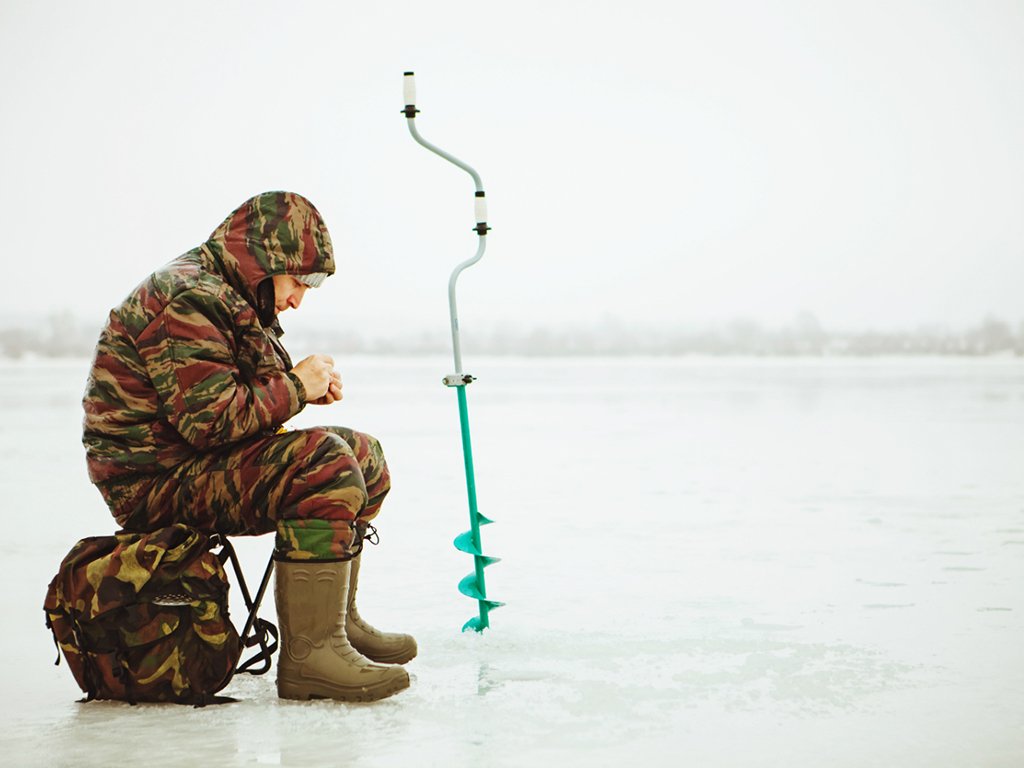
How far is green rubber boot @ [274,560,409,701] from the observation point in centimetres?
229

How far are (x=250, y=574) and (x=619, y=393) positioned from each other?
772 cm

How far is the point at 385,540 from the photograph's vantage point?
4.14 metres

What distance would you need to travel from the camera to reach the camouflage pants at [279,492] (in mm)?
2291

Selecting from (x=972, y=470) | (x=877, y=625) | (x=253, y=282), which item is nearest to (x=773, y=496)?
(x=972, y=470)

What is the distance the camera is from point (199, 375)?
2201mm

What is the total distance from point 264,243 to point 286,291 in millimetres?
119

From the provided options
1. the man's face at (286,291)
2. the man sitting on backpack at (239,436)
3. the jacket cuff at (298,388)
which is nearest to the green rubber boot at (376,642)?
the man sitting on backpack at (239,436)

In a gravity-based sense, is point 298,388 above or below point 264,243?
below

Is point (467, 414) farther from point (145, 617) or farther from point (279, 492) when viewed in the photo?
point (145, 617)

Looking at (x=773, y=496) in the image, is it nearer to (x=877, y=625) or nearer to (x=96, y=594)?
(x=877, y=625)

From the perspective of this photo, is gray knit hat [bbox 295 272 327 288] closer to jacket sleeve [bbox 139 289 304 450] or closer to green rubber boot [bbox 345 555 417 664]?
jacket sleeve [bbox 139 289 304 450]

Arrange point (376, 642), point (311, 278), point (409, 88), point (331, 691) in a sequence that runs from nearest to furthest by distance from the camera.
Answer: point (331, 691), point (311, 278), point (376, 642), point (409, 88)

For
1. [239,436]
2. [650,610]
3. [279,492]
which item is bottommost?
[650,610]

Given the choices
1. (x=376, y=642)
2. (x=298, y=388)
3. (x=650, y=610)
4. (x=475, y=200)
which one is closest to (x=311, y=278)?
(x=298, y=388)
